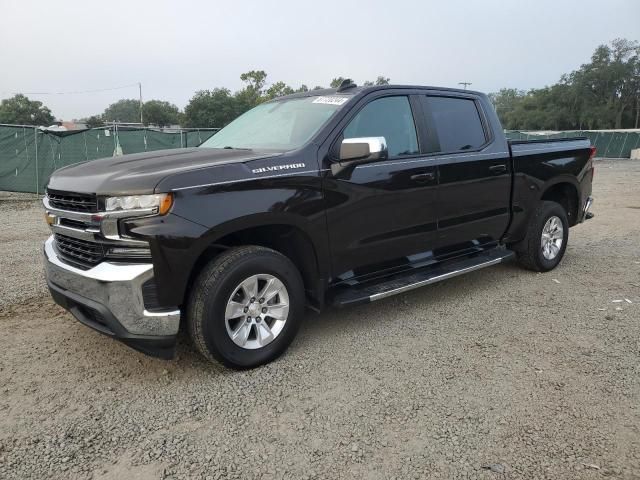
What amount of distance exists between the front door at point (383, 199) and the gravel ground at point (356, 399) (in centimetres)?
62

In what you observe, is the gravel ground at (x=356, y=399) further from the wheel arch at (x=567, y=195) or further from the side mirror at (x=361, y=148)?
the wheel arch at (x=567, y=195)

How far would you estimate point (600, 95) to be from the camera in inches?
3029

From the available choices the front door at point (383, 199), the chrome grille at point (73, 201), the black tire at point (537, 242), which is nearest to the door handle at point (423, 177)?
the front door at point (383, 199)

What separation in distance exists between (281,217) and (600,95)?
89184mm

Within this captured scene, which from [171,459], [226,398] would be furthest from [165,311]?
[171,459]

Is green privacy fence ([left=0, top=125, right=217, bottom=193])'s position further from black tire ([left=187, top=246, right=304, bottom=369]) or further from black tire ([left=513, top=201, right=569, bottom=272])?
black tire ([left=513, top=201, right=569, bottom=272])

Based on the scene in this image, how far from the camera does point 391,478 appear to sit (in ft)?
7.38

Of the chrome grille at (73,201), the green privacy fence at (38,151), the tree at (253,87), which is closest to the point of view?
the chrome grille at (73,201)

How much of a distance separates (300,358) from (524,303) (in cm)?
232

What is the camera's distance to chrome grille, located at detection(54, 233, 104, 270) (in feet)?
9.56

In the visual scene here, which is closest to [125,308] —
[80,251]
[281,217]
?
[80,251]

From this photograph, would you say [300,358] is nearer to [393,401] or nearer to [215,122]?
[393,401]

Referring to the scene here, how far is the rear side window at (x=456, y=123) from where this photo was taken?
171 inches

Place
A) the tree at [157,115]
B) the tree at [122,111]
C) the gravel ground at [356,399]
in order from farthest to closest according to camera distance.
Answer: the tree at [122,111] < the tree at [157,115] < the gravel ground at [356,399]
